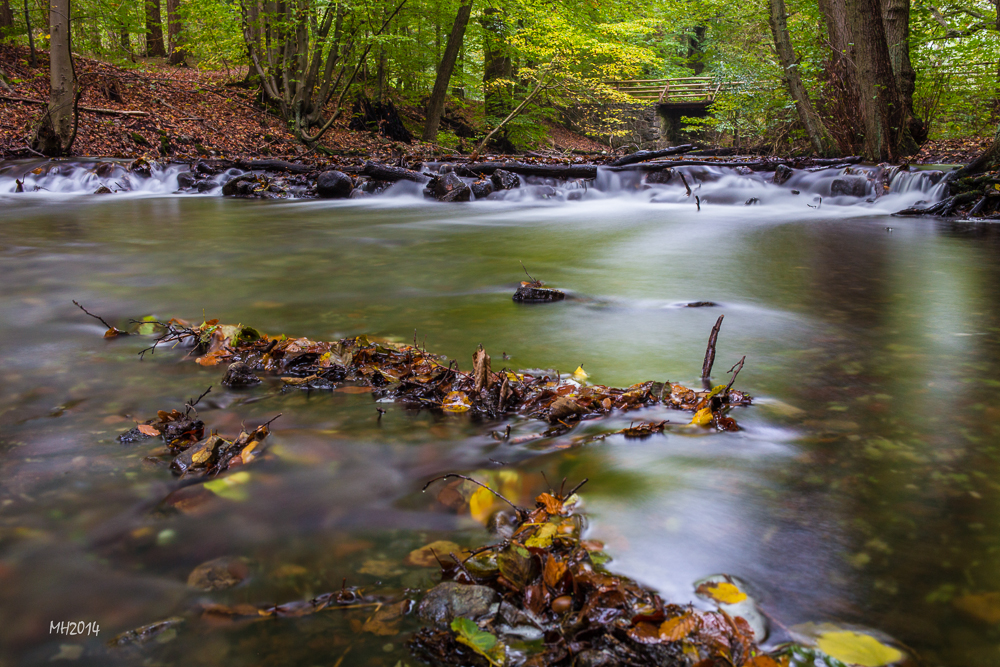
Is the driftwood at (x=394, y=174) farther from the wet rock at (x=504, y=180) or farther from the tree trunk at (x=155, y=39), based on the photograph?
the tree trunk at (x=155, y=39)

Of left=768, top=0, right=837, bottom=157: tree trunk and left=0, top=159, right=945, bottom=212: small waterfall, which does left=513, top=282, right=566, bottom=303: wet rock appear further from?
left=768, top=0, right=837, bottom=157: tree trunk

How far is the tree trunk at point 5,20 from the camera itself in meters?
18.3

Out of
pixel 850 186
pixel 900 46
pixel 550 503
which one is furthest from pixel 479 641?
pixel 900 46

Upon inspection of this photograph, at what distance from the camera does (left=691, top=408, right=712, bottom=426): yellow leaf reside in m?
2.41

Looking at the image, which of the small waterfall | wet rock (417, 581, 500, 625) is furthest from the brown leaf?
the small waterfall

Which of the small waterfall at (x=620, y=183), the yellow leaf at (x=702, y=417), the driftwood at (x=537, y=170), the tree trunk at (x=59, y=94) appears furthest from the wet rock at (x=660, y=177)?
the yellow leaf at (x=702, y=417)

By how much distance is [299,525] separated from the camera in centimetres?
182

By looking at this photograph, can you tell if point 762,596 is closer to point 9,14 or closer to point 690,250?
point 690,250

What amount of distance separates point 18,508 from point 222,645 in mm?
928

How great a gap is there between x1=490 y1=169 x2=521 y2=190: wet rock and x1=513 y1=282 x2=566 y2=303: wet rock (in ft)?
30.1

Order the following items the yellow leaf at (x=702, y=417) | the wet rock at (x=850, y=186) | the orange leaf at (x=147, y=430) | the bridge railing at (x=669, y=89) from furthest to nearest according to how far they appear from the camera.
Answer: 1. the bridge railing at (x=669, y=89)
2. the wet rock at (x=850, y=186)
3. the yellow leaf at (x=702, y=417)
4. the orange leaf at (x=147, y=430)

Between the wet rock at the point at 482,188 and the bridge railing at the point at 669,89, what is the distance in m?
19.7

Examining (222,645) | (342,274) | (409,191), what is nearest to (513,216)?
(409,191)

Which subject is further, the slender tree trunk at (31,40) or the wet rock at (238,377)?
the slender tree trunk at (31,40)
